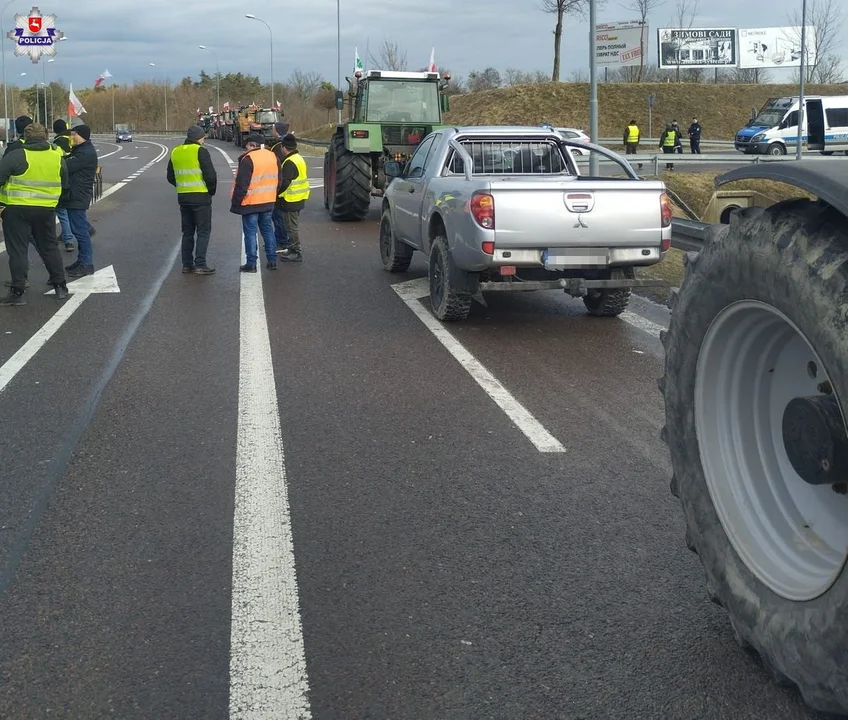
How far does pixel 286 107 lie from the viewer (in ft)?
369

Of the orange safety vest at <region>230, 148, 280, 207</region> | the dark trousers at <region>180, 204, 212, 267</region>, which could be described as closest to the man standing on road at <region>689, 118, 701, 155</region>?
the orange safety vest at <region>230, 148, 280, 207</region>

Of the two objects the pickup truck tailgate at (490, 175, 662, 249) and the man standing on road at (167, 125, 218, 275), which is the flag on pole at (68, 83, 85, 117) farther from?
the pickup truck tailgate at (490, 175, 662, 249)

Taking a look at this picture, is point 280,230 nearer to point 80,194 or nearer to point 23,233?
point 80,194

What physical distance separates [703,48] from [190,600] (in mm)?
83114

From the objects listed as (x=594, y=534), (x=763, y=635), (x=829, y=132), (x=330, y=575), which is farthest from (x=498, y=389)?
(x=829, y=132)

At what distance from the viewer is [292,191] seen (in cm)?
1444

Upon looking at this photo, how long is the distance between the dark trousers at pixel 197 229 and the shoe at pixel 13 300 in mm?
2622

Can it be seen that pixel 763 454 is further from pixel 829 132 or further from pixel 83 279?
pixel 829 132

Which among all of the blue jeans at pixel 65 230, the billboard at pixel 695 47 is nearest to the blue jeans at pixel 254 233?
the blue jeans at pixel 65 230

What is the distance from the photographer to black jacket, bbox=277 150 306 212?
46.8ft

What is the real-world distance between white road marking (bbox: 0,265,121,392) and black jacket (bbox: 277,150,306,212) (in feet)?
8.03

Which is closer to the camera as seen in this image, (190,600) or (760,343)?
(760,343)

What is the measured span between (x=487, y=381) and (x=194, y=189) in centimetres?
673

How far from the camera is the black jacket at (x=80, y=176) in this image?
13266 mm
